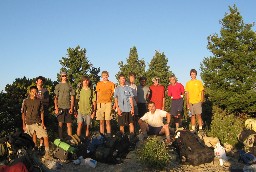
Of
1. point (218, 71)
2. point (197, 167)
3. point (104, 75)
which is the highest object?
point (218, 71)

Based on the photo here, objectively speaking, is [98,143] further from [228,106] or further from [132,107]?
[228,106]

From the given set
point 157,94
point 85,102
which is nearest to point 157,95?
point 157,94

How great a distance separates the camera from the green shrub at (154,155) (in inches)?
336

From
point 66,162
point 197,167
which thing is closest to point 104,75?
point 66,162

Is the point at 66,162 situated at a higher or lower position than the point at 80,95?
lower

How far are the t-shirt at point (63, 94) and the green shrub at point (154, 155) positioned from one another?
310cm

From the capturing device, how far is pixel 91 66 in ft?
103

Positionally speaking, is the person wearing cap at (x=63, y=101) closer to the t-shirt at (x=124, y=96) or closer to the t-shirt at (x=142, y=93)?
the t-shirt at (x=124, y=96)

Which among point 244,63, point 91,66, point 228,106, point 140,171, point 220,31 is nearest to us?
point 140,171

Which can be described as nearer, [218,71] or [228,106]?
[228,106]

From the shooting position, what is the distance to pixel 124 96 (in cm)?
1084

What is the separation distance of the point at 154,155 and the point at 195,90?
417cm

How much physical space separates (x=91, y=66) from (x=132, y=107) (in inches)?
831

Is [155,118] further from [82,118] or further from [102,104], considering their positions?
[82,118]
